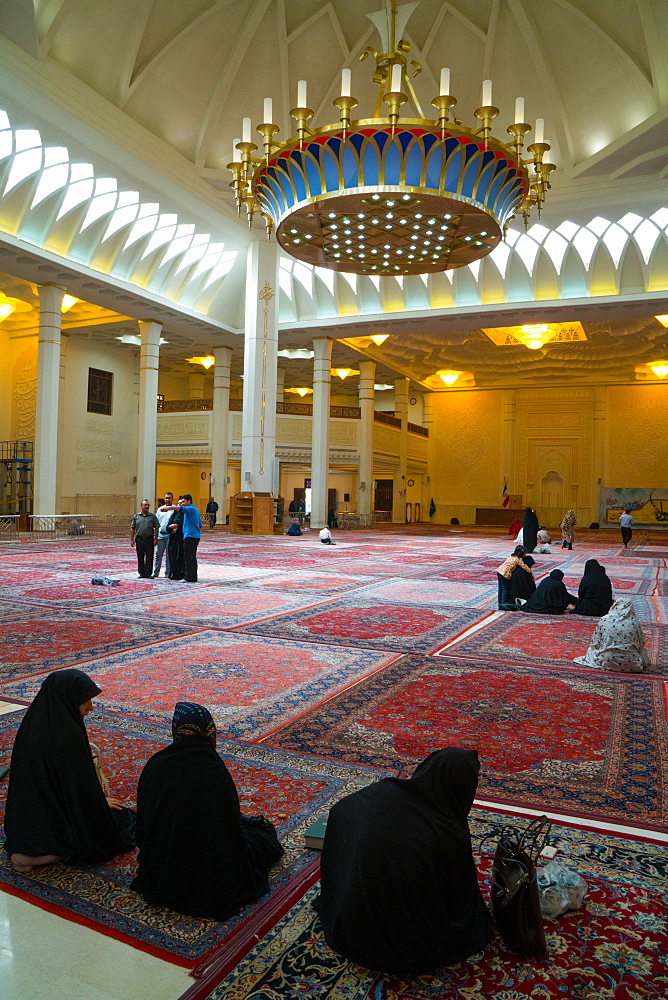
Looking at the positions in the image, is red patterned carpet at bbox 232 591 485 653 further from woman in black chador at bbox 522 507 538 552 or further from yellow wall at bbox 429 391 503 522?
yellow wall at bbox 429 391 503 522

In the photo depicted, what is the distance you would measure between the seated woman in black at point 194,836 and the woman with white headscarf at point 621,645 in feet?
10.0

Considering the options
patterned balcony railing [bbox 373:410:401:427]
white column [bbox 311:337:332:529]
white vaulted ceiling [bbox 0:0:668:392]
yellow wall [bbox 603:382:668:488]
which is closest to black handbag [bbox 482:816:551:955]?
white vaulted ceiling [bbox 0:0:668:392]

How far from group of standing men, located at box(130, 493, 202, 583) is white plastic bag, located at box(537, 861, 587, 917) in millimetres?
6588

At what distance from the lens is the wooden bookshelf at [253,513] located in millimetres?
17062

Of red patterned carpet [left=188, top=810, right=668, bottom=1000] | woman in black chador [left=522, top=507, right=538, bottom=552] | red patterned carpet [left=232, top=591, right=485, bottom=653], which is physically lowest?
red patterned carpet [left=188, top=810, right=668, bottom=1000]

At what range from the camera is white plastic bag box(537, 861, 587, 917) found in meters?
1.83

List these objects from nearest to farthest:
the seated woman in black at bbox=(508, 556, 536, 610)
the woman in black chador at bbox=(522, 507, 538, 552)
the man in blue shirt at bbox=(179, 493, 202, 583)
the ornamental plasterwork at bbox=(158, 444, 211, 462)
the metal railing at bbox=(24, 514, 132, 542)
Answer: the seated woman in black at bbox=(508, 556, 536, 610)
the man in blue shirt at bbox=(179, 493, 202, 583)
the woman in black chador at bbox=(522, 507, 538, 552)
the metal railing at bbox=(24, 514, 132, 542)
the ornamental plasterwork at bbox=(158, 444, 211, 462)

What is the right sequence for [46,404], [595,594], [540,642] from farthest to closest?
[46,404] < [595,594] < [540,642]

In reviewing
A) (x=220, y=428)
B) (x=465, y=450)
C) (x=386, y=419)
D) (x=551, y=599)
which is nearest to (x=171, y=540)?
(x=551, y=599)

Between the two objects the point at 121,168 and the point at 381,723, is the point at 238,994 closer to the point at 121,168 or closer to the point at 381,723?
the point at 381,723

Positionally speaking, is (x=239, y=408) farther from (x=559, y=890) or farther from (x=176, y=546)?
(x=559, y=890)

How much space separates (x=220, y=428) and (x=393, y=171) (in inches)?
518

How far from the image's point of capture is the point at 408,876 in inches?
64.5

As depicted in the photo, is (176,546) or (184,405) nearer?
(176,546)
